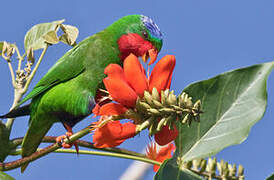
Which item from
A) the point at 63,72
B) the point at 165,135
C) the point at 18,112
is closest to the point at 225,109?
the point at 165,135

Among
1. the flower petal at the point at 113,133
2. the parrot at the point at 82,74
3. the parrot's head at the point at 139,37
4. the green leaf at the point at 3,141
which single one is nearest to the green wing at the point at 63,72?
the parrot at the point at 82,74

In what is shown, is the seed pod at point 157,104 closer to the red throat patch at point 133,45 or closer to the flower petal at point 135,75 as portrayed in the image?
the flower petal at point 135,75

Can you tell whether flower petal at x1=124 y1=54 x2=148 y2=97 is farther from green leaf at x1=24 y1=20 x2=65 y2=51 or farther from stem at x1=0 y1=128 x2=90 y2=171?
green leaf at x1=24 y1=20 x2=65 y2=51

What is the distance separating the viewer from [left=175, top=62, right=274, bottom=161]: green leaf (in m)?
0.96

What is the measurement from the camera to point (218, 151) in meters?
0.96

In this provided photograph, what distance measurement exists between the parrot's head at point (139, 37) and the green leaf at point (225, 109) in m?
0.73

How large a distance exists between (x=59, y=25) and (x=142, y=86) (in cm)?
90

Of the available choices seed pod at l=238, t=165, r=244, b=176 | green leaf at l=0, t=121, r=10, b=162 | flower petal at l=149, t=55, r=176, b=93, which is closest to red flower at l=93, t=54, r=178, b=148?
flower petal at l=149, t=55, r=176, b=93

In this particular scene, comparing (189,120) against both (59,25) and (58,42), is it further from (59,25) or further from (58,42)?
(59,25)

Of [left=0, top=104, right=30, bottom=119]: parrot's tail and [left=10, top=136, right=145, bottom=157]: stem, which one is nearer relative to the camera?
[left=10, top=136, right=145, bottom=157]: stem

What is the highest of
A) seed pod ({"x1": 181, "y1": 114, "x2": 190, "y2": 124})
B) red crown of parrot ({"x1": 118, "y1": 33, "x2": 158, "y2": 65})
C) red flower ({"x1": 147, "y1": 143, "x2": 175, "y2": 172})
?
seed pod ({"x1": 181, "y1": 114, "x2": 190, "y2": 124})

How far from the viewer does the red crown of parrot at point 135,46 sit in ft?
6.02

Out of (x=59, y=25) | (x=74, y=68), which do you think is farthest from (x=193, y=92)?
(x=74, y=68)

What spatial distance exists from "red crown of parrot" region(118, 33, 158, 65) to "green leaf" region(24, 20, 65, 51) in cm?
35
